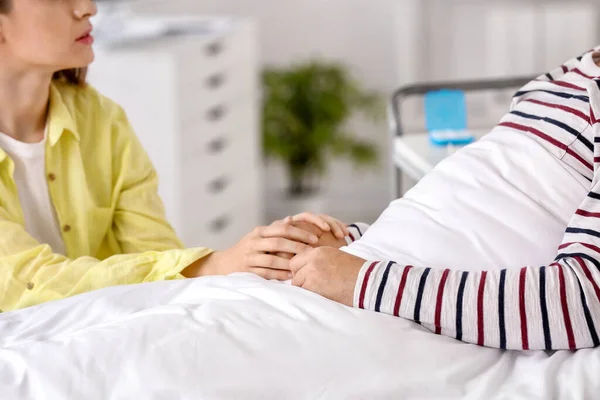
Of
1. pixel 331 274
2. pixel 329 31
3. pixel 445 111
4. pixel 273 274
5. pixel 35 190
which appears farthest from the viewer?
pixel 329 31

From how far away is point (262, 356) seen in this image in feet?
3.06

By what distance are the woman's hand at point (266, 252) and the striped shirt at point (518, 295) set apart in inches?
8.8

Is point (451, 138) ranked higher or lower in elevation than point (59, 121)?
lower

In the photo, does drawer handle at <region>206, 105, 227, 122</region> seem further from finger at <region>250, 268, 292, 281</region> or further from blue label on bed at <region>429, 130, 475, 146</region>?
finger at <region>250, 268, 292, 281</region>

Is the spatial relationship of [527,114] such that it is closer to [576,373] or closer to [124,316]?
[576,373]

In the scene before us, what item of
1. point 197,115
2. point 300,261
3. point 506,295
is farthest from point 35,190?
point 197,115

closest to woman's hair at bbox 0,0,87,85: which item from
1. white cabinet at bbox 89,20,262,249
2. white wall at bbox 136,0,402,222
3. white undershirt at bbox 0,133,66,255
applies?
white undershirt at bbox 0,133,66,255

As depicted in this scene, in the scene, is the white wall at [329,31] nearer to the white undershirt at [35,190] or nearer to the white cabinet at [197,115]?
the white cabinet at [197,115]

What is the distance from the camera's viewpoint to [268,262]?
1.26m

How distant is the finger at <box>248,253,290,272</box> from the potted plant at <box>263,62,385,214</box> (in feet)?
7.80

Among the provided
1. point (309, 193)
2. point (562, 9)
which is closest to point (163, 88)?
point (309, 193)

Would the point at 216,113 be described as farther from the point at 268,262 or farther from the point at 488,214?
the point at 488,214

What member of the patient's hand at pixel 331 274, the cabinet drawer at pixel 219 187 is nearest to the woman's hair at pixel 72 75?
the patient's hand at pixel 331 274

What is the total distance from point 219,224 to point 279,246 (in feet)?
6.39
